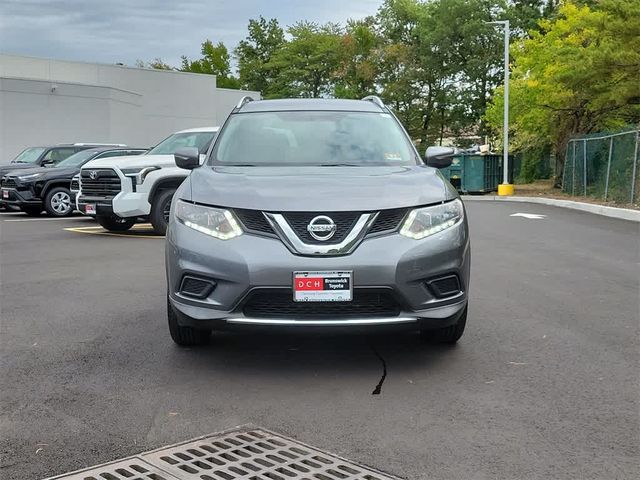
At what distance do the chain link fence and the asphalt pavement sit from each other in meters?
12.3

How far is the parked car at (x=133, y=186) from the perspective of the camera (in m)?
12.2

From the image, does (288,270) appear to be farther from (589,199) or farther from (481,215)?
(589,199)

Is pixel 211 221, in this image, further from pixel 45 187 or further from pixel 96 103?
pixel 96 103

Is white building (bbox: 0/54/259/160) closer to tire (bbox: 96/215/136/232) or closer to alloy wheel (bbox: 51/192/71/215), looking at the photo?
alloy wheel (bbox: 51/192/71/215)

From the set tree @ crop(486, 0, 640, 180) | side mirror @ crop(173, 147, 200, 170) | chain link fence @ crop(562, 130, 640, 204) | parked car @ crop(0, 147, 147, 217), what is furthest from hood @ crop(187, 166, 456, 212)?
tree @ crop(486, 0, 640, 180)

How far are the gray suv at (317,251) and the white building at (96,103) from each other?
106ft

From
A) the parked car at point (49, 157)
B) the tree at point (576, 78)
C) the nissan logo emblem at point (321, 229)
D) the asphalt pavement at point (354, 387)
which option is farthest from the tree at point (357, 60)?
the nissan logo emblem at point (321, 229)

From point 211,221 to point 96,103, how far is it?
116 feet

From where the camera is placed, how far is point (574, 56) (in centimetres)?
2333

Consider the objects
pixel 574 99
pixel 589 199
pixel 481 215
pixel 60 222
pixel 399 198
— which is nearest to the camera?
pixel 399 198

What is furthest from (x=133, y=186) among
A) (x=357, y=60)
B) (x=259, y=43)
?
(x=259, y=43)

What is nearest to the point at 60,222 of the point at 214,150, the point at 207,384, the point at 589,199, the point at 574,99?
the point at 214,150

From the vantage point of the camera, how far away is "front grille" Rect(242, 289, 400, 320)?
13.9 feet

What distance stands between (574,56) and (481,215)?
834 centimetres
